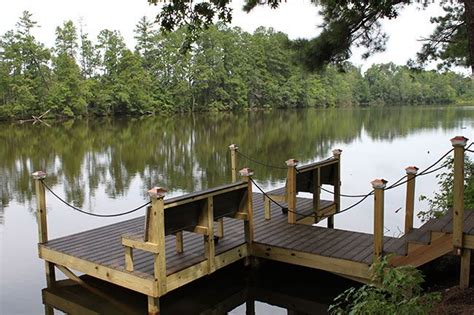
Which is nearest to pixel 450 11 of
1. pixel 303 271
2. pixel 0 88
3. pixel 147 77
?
pixel 303 271

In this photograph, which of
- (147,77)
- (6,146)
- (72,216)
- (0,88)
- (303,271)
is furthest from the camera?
(147,77)

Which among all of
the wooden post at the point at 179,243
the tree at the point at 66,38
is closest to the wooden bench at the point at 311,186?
the wooden post at the point at 179,243

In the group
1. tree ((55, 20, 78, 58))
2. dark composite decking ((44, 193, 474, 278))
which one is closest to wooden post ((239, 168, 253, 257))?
dark composite decking ((44, 193, 474, 278))

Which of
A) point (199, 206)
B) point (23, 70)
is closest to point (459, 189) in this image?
point (199, 206)

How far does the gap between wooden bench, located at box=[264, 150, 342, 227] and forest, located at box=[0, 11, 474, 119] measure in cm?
2353

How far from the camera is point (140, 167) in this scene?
61.8ft

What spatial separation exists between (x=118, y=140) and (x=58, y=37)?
93.4 ft

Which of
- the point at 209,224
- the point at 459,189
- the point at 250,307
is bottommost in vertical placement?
the point at 250,307

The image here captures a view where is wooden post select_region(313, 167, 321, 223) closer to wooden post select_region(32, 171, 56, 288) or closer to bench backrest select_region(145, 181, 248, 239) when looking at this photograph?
bench backrest select_region(145, 181, 248, 239)

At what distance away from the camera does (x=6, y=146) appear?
24.8 m

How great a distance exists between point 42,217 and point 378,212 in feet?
15.5

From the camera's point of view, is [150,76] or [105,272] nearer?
[105,272]

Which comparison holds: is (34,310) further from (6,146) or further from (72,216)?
(6,146)

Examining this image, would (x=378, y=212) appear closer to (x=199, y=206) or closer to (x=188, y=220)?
(x=199, y=206)
